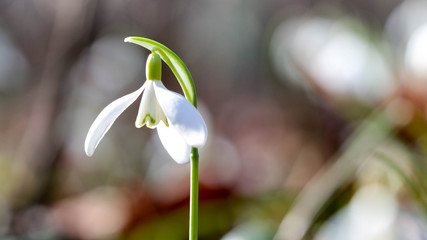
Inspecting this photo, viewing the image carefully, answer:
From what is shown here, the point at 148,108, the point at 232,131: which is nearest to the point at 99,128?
the point at 148,108

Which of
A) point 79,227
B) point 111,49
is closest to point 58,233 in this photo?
point 79,227

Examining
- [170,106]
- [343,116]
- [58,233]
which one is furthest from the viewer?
[343,116]

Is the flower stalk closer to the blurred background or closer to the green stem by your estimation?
the green stem

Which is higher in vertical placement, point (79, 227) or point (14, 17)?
point (14, 17)

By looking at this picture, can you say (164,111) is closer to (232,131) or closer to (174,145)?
(174,145)

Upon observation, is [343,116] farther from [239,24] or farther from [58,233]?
[239,24]

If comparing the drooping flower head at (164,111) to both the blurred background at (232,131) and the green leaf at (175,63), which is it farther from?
the blurred background at (232,131)

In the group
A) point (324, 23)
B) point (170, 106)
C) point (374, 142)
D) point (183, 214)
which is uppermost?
point (324, 23)

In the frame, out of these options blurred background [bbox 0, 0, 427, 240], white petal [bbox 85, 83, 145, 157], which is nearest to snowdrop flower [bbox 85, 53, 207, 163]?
white petal [bbox 85, 83, 145, 157]

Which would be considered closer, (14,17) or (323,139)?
(323,139)
